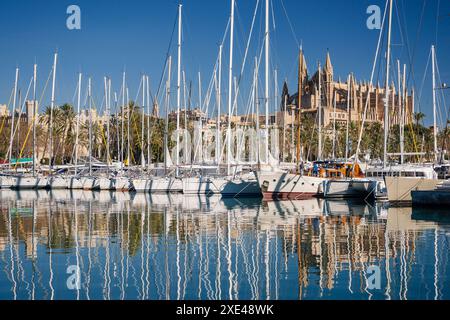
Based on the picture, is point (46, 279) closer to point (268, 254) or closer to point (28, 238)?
point (268, 254)

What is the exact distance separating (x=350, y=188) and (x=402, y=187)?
21.5 feet

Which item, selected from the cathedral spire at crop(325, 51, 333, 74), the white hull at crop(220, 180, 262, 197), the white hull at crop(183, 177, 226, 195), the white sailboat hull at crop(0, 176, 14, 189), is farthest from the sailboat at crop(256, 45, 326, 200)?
the cathedral spire at crop(325, 51, 333, 74)

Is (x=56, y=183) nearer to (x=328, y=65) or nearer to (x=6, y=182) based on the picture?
(x=6, y=182)

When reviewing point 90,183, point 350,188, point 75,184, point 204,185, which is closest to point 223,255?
point 350,188

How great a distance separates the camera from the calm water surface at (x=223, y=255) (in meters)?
13.4

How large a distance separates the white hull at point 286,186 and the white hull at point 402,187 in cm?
797

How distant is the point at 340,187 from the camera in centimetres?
4331

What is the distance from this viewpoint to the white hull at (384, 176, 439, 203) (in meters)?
36.9

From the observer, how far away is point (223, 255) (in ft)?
58.4

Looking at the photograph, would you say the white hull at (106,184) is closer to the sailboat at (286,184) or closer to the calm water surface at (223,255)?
the sailboat at (286,184)

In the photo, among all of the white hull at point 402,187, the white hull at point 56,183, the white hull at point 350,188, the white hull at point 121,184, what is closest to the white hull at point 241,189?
the white hull at point 350,188

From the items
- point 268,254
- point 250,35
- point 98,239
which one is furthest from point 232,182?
point 268,254

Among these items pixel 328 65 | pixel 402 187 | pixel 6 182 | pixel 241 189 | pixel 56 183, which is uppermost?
pixel 328 65

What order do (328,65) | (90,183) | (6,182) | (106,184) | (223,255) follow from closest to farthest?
(223,255) < (106,184) < (90,183) < (6,182) < (328,65)
